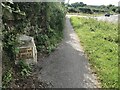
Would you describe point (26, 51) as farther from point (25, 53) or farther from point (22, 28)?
point (22, 28)

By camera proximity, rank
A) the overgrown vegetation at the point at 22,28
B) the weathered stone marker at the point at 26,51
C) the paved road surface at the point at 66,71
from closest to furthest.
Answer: the overgrown vegetation at the point at 22,28 → the paved road surface at the point at 66,71 → the weathered stone marker at the point at 26,51

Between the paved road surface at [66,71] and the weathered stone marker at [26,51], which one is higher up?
the weathered stone marker at [26,51]

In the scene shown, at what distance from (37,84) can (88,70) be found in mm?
2421

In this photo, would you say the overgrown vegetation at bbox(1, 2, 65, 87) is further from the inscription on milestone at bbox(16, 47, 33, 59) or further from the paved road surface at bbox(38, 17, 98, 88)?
the paved road surface at bbox(38, 17, 98, 88)

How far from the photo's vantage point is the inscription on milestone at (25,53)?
782cm

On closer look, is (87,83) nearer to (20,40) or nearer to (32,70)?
(32,70)

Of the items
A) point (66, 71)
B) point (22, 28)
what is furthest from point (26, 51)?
point (66, 71)


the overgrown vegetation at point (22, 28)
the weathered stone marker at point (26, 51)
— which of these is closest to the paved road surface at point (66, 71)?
the weathered stone marker at point (26, 51)

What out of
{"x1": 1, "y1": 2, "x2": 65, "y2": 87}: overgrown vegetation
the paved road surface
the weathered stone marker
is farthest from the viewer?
the weathered stone marker

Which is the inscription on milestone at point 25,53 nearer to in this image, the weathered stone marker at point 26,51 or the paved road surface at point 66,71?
the weathered stone marker at point 26,51

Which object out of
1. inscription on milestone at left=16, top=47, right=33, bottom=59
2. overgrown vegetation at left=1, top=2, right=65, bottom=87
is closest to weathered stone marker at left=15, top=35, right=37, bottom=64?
inscription on milestone at left=16, top=47, right=33, bottom=59

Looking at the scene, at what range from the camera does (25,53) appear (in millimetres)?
7918

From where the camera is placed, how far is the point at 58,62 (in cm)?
906

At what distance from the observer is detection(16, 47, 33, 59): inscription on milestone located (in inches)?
308
